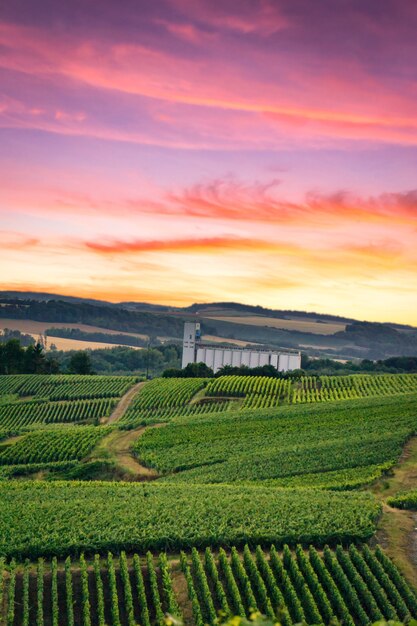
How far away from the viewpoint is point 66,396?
104 meters

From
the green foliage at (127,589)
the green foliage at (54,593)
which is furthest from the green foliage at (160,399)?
the green foliage at (54,593)

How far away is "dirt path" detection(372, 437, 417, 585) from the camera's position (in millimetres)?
36000

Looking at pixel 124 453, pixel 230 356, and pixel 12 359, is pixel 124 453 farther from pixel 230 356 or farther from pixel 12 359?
pixel 230 356

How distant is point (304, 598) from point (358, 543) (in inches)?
264

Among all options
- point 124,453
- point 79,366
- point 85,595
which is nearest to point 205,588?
point 85,595

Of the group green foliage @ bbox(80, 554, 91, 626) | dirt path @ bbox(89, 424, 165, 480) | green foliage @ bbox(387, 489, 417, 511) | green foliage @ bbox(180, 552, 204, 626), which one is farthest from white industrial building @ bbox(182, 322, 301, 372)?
green foliage @ bbox(80, 554, 91, 626)

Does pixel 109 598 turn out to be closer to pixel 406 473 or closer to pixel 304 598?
pixel 304 598

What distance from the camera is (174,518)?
134 feet

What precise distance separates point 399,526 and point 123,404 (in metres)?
64.0

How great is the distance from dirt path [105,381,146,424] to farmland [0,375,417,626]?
12.5ft

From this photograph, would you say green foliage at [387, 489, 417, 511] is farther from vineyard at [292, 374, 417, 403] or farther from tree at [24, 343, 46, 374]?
tree at [24, 343, 46, 374]

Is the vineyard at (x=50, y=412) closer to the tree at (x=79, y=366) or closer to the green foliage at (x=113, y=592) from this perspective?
the tree at (x=79, y=366)

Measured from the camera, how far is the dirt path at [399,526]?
3600 cm

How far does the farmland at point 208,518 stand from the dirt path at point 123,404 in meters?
3.80
